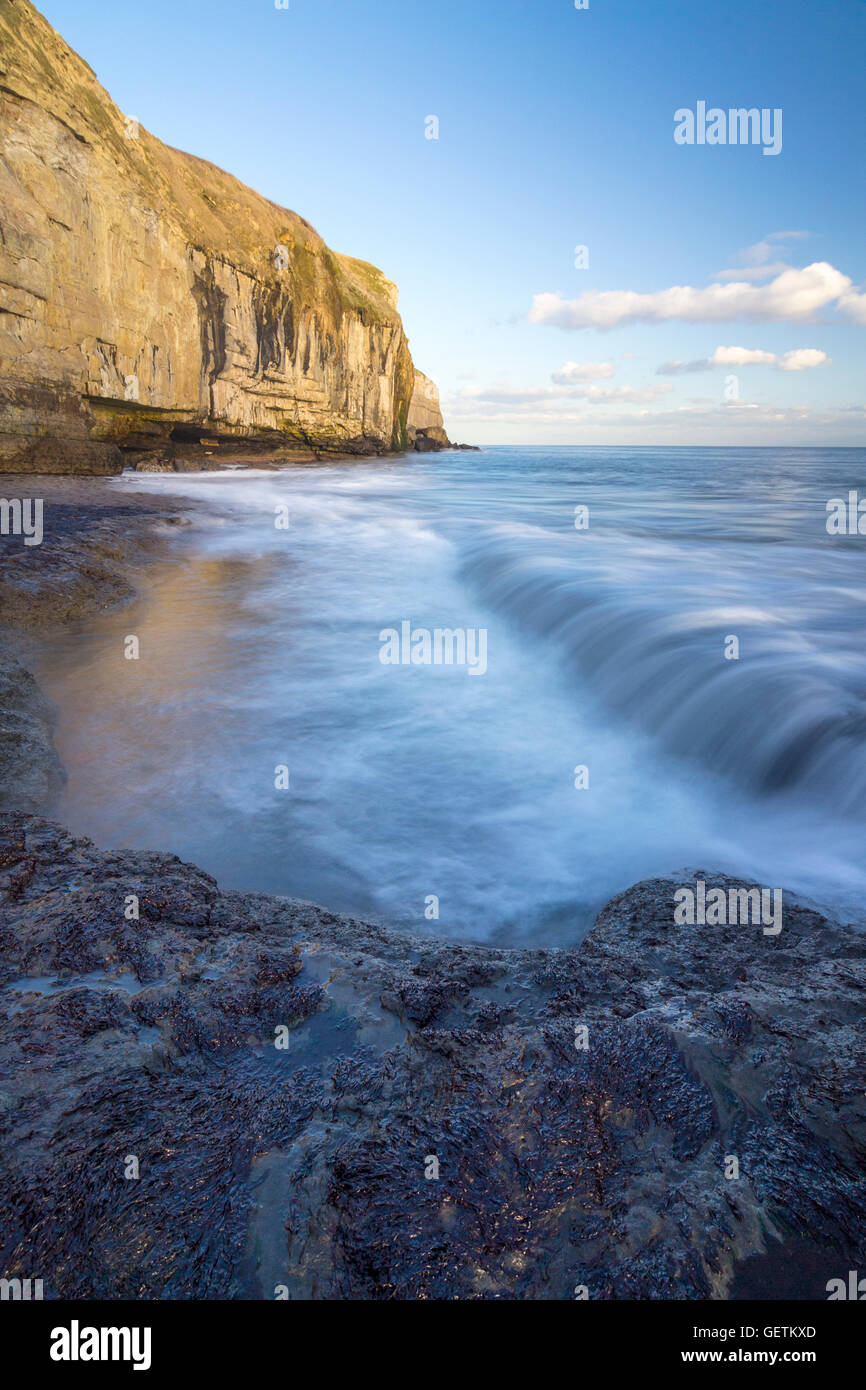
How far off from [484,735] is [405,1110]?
342 centimetres

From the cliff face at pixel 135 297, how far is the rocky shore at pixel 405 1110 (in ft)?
46.3

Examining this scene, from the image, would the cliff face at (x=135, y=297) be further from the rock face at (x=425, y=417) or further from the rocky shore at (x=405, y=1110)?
the rock face at (x=425, y=417)

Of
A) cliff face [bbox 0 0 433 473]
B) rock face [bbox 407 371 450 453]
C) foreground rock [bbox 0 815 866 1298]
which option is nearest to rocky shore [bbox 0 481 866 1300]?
foreground rock [bbox 0 815 866 1298]

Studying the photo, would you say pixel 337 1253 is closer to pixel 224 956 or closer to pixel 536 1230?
pixel 536 1230

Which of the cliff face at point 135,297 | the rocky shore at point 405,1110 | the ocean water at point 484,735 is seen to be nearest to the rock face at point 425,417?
the cliff face at point 135,297

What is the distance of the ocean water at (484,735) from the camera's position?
3055 mm

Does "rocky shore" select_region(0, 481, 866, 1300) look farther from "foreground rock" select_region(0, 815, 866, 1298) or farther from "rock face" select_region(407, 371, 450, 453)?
"rock face" select_region(407, 371, 450, 453)

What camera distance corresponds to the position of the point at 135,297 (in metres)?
17.0

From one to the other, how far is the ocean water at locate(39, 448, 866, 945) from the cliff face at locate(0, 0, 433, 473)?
25.3ft

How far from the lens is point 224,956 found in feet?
6.10

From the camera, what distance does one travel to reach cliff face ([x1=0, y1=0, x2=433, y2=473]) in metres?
13.1

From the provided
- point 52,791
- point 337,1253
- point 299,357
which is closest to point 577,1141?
point 337,1253
